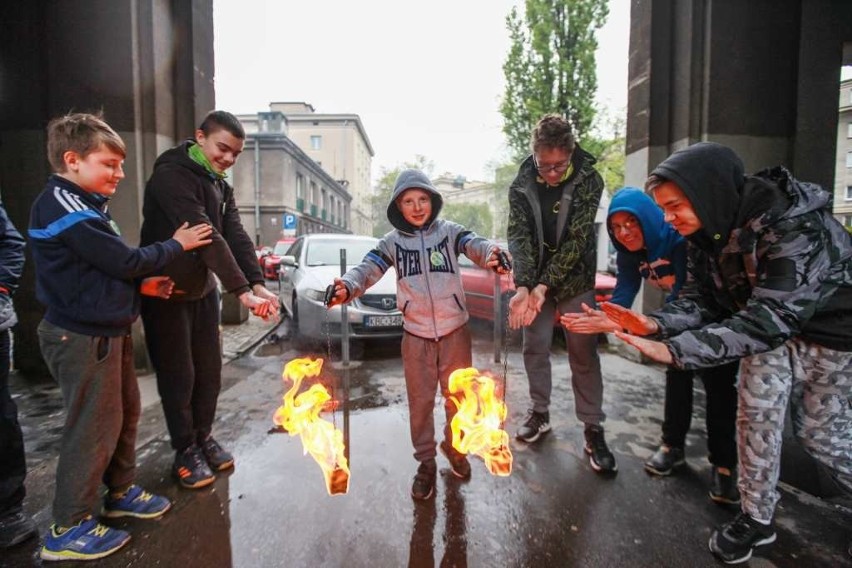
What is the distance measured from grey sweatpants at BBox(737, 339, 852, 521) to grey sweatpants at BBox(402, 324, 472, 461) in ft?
5.26

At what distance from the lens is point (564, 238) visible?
10.8 feet

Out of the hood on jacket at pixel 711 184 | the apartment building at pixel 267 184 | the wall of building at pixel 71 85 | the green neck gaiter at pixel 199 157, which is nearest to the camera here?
the hood on jacket at pixel 711 184

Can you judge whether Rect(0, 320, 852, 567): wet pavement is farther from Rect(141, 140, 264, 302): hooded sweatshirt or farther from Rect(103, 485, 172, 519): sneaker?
Rect(141, 140, 264, 302): hooded sweatshirt

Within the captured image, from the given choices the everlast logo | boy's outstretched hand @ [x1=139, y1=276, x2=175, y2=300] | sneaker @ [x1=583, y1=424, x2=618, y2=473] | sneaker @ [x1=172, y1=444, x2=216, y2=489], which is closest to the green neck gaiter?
boy's outstretched hand @ [x1=139, y1=276, x2=175, y2=300]

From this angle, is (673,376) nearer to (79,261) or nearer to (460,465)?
(460,465)

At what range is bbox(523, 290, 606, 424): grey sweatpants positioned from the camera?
128 inches

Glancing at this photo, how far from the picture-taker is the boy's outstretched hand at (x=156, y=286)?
8.13 ft

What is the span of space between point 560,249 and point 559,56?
17.0 metres

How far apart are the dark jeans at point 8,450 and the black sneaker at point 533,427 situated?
10.8 ft

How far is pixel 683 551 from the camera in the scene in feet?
7.46

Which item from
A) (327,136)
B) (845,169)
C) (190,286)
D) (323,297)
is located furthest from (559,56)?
(327,136)

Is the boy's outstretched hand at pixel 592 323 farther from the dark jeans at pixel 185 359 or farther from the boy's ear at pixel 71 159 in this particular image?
the boy's ear at pixel 71 159

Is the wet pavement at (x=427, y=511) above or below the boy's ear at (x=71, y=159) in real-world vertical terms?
below

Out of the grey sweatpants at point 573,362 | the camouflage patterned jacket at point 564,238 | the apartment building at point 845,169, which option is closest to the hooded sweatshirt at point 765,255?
the camouflage patterned jacket at point 564,238
